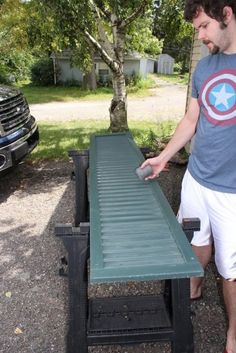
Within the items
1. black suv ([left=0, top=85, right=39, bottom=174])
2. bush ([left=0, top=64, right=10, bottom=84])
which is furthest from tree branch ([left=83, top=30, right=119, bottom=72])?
bush ([left=0, top=64, right=10, bottom=84])

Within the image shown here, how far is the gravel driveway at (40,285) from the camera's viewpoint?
2750 millimetres

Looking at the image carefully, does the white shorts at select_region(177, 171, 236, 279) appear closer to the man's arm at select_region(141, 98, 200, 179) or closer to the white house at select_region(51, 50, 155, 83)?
the man's arm at select_region(141, 98, 200, 179)

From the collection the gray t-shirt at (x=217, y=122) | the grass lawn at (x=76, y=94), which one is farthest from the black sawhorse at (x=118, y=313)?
the grass lawn at (x=76, y=94)

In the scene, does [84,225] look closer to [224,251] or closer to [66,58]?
[224,251]

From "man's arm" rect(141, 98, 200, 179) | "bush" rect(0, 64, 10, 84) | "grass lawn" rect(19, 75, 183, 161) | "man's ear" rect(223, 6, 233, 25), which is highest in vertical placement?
"man's ear" rect(223, 6, 233, 25)

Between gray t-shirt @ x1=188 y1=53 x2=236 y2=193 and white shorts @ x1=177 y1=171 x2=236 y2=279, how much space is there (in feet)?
0.19

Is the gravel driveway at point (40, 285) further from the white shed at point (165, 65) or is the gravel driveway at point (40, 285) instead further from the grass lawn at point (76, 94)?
the white shed at point (165, 65)

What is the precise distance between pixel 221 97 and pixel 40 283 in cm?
231

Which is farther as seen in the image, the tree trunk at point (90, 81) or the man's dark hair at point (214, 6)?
the tree trunk at point (90, 81)

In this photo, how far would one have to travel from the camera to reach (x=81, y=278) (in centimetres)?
211

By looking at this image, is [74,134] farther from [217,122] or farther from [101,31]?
[217,122]

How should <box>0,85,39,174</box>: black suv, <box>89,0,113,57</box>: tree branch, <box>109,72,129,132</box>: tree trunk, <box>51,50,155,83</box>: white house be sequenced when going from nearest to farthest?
<box>0,85,39,174</box>: black suv → <box>89,0,113,57</box>: tree branch → <box>109,72,129,132</box>: tree trunk → <box>51,50,155,83</box>: white house

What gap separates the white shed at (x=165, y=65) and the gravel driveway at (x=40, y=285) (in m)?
40.3

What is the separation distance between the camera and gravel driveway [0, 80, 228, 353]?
2.75 metres
